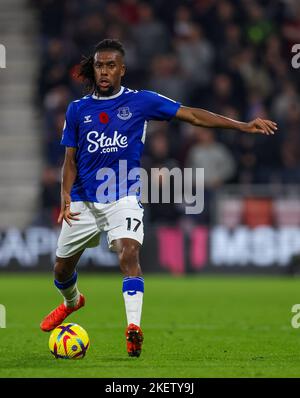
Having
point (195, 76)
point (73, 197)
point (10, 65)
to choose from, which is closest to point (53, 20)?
point (10, 65)

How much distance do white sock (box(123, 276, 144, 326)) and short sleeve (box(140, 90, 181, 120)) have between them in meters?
1.26

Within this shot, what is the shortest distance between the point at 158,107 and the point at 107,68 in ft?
1.58

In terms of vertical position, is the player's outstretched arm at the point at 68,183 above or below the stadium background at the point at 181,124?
below

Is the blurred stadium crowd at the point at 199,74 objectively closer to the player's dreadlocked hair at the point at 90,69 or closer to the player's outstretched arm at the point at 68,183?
the player's dreadlocked hair at the point at 90,69

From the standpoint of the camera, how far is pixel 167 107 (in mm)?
7844

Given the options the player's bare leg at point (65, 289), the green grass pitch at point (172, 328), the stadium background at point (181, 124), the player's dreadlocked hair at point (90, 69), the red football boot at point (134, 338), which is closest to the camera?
the green grass pitch at point (172, 328)

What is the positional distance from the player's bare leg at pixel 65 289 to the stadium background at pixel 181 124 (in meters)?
8.27

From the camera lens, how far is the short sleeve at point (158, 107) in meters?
7.84

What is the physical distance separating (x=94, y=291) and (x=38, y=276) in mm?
3070

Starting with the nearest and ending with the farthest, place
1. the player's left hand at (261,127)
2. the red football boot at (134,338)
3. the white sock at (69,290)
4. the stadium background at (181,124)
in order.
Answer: the red football boot at (134,338) < the player's left hand at (261,127) < the white sock at (69,290) < the stadium background at (181,124)

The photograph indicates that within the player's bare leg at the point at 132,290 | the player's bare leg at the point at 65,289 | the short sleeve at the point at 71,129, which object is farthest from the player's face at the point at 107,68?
the player's bare leg at the point at 65,289
